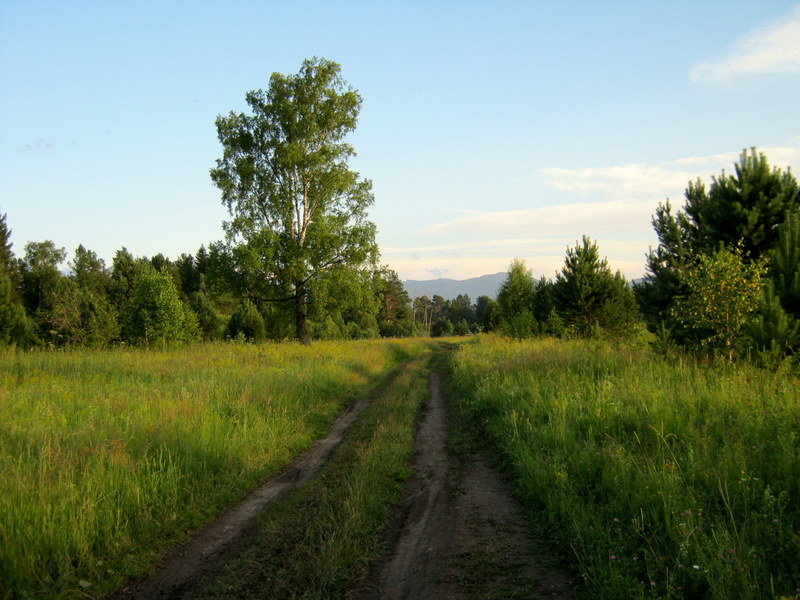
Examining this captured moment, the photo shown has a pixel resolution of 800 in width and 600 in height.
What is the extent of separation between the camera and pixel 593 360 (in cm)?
1185

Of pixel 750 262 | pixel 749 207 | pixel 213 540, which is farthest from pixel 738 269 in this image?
pixel 213 540

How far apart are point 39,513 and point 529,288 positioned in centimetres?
3655

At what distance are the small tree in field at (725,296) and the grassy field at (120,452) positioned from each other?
30.0 ft

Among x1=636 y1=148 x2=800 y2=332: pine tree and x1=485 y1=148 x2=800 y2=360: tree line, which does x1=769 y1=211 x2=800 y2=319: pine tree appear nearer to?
x1=485 y1=148 x2=800 y2=360: tree line

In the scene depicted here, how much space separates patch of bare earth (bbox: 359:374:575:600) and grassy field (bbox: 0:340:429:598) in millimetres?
2433

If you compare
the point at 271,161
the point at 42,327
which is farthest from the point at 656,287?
the point at 42,327

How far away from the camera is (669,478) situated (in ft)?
14.6

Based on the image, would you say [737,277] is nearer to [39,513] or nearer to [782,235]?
[782,235]

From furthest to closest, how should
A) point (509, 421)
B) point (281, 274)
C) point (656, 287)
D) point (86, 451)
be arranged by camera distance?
point (281, 274) → point (656, 287) → point (509, 421) → point (86, 451)

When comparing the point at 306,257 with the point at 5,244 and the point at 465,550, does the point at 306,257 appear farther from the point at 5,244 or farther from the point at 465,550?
the point at 5,244

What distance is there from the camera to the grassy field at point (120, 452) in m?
4.11

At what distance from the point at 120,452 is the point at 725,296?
12.0 meters

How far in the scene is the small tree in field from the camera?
977 centimetres

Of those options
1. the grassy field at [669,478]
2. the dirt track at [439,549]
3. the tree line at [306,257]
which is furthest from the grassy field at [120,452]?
the tree line at [306,257]
